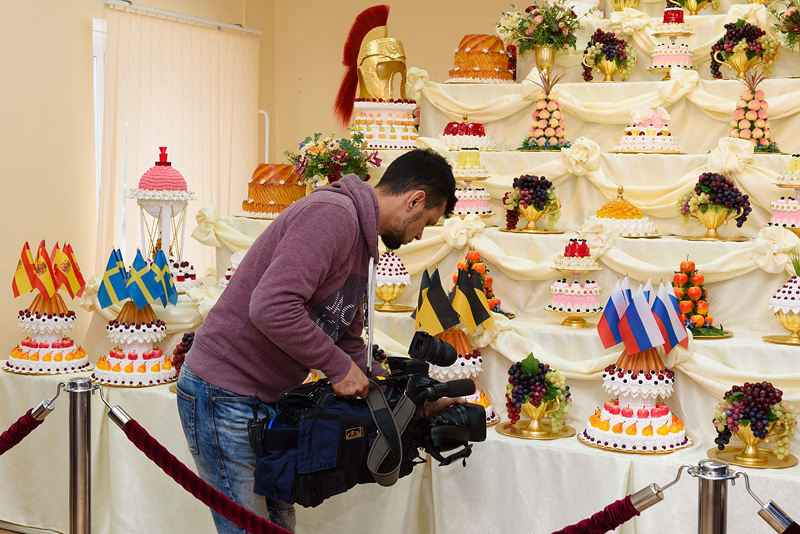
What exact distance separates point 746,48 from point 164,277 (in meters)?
2.86

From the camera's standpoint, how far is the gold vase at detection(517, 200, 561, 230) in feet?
14.1

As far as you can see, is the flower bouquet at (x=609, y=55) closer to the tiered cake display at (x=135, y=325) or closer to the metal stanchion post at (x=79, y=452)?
the tiered cake display at (x=135, y=325)

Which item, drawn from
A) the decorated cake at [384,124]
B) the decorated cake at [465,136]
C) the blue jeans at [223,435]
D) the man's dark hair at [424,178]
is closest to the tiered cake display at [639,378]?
the man's dark hair at [424,178]

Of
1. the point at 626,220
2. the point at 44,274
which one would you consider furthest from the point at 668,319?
the point at 44,274

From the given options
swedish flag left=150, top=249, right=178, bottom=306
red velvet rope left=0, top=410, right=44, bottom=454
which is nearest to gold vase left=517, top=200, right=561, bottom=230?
swedish flag left=150, top=249, right=178, bottom=306

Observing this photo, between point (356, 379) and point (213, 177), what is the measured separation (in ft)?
16.8

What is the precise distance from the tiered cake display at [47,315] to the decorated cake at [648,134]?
2563mm

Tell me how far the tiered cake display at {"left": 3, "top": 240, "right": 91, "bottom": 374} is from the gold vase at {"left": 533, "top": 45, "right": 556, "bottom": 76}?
2492 mm

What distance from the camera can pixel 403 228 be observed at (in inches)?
92.9

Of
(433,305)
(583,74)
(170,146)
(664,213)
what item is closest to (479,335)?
(433,305)

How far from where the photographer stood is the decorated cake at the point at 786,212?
385cm

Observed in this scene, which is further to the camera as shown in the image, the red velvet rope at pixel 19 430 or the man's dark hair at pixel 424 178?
the red velvet rope at pixel 19 430

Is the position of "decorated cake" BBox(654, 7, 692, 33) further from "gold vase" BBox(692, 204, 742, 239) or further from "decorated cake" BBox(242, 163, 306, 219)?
"decorated cake" BBox(242, 163, 306, 219)

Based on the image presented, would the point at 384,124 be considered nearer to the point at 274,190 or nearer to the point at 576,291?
the point at 274,190
